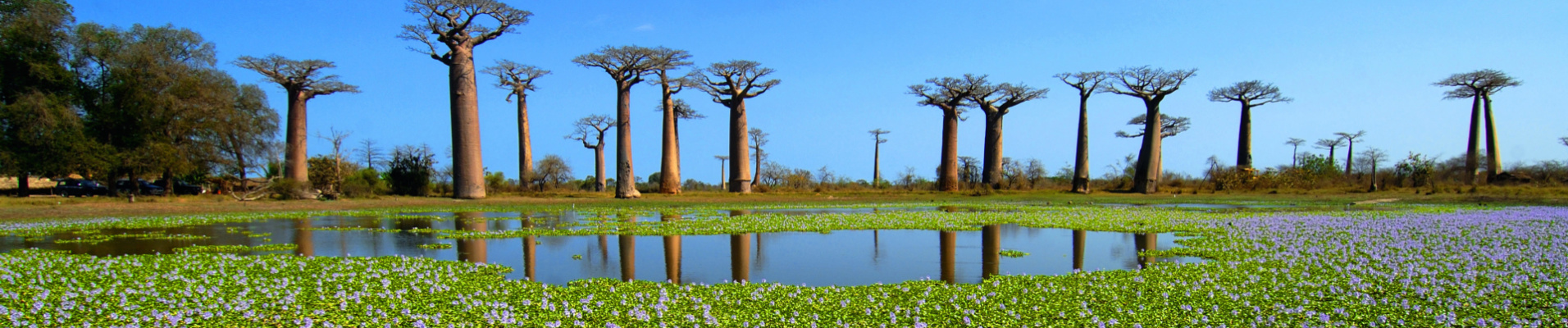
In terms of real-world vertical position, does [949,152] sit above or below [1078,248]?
above

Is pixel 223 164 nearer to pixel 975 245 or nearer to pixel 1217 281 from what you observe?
pixel 975 245

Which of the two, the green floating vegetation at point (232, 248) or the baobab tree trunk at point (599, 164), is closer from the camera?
the green floating vegetation at point (232, 248)

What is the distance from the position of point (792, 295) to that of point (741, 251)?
179 inches

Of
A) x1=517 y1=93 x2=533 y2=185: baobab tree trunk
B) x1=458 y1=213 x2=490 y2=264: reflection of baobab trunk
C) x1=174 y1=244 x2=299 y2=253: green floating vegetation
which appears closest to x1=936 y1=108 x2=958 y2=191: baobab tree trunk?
x1=517 y1=93 x2=533 y2=185: baobab tree trunk

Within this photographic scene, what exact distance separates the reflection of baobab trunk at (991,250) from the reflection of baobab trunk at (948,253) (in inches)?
13.7

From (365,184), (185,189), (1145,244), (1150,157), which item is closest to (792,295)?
(1145,244)

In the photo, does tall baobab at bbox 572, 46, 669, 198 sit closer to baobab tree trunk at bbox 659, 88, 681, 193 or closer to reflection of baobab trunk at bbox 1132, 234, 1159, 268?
baobab tree trunk at bbox 659, 88, 681, 193

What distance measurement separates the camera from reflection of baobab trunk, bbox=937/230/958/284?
28.1 ft

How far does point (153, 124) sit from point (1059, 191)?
40.0m

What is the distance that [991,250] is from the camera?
1150 centimetres

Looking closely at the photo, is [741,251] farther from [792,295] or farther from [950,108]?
[950,108]

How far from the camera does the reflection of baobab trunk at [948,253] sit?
857 centimetres

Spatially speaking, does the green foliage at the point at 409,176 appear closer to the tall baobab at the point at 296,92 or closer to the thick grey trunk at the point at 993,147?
the tall baobab at the point at 296,92

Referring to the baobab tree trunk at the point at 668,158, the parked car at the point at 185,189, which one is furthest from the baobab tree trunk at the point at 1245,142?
Answer: the parked car at the point at 185,189
